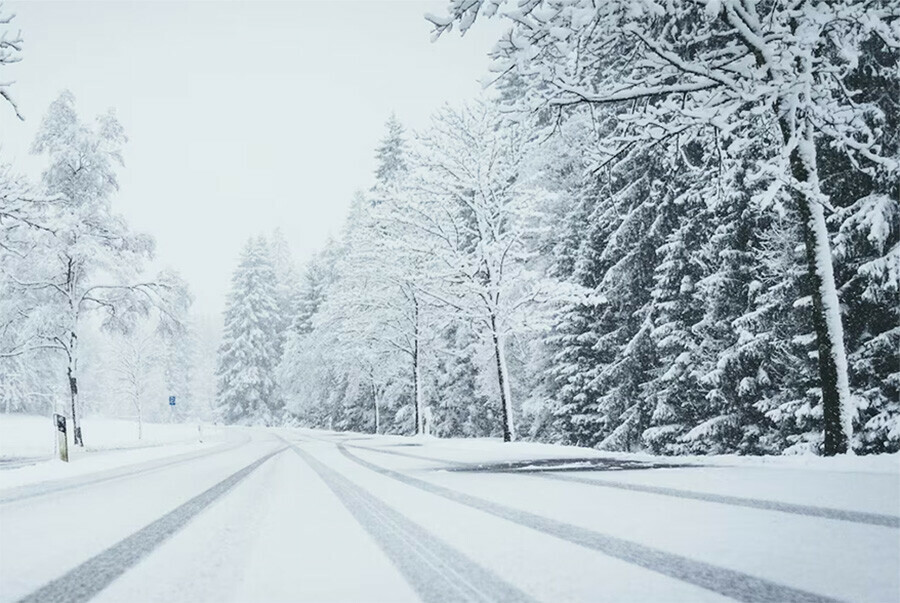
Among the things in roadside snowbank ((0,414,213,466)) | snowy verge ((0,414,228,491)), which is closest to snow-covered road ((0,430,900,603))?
snowy verge ((0,414,228,491))

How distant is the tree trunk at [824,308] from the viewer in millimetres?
7277

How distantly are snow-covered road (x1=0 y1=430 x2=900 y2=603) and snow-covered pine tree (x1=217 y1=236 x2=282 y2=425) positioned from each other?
2337 inches

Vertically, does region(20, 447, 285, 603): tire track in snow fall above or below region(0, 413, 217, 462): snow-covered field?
above

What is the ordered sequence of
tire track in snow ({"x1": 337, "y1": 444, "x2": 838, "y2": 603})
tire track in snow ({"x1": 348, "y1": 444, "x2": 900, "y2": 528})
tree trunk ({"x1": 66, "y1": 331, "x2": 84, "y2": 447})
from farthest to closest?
tree trunk ({"x1": 66, "y1": 331, "x2": 84, "y2": 447}) < tire track in snow ({"x1": 348, "y1": 444, "x2": 900, "y2": 528}) < tire track in snow ({"x1": 337, "y1": 444, "x2": 838, "y2": 603})

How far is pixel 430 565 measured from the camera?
244 centimetres

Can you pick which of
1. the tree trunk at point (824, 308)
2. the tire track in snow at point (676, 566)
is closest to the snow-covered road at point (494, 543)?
the tire track in snow at point (676, 566)

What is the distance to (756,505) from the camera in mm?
3299

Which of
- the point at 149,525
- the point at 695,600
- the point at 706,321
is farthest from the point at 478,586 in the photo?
the point at 706,321

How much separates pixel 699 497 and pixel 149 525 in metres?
3.74

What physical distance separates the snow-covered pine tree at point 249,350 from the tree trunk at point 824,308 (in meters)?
59.4

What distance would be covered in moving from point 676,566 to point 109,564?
256 centimetres

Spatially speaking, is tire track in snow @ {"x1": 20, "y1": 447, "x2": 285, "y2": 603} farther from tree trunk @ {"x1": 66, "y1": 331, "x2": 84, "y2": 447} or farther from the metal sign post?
tree trunk @ {"x1": 66, "y1": 331, "x2": 84, "y2": 447}

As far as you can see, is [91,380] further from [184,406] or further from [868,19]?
[868,19]

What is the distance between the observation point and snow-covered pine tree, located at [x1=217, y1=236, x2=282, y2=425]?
6134 centimetres
